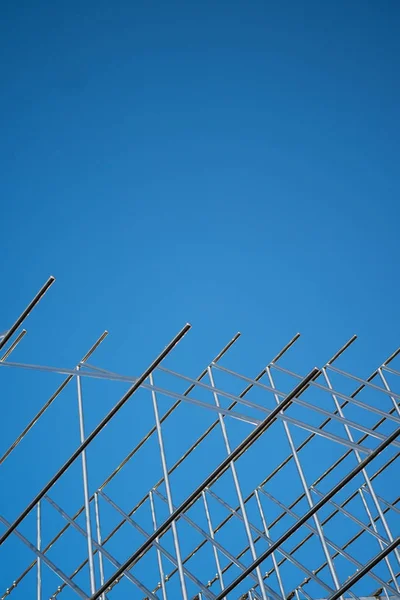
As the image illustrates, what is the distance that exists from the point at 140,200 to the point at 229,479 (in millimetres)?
4972

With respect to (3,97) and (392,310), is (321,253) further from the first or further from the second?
(3,97)

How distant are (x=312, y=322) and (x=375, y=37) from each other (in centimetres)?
488

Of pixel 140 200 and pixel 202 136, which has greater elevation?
pixel 202 136

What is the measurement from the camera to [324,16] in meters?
11.9

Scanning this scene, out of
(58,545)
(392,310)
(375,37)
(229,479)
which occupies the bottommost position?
(58,545)

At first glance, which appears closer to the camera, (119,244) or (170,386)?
(119,244)

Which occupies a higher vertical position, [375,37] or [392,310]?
[375,37]

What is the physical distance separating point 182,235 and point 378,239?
3.27 meters

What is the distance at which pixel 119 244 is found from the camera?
1177 cm

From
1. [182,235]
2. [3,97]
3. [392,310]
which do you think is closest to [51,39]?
[3,97]

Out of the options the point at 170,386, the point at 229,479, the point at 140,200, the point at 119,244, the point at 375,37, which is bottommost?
the point at 229,479

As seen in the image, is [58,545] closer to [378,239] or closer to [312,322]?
[312,322]

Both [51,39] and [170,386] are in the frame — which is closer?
[51,39]

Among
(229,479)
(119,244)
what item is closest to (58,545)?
(229,479)
